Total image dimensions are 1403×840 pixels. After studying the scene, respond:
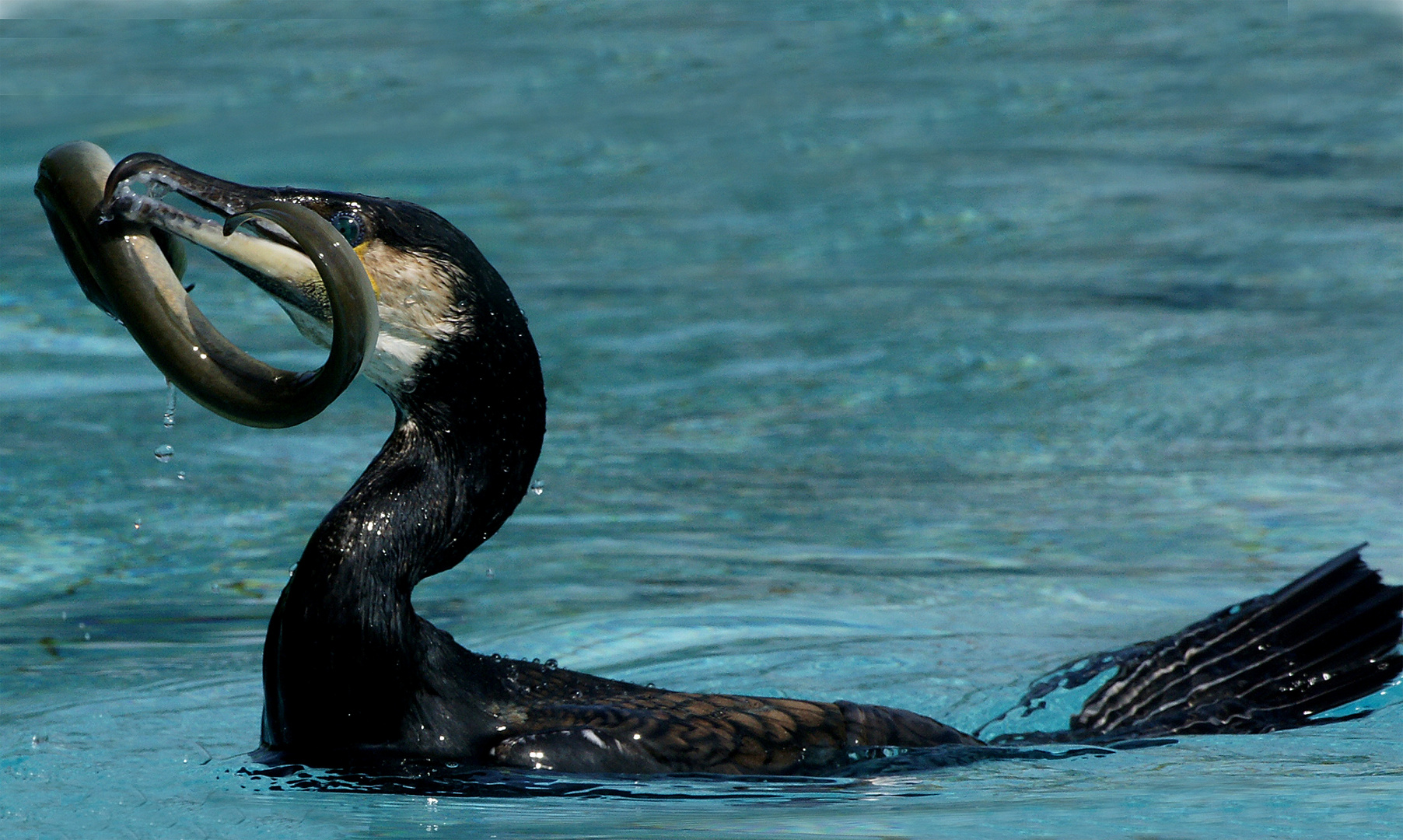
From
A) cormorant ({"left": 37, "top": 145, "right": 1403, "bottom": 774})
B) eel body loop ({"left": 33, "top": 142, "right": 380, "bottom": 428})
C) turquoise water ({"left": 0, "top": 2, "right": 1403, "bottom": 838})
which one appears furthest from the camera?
turquoise water ({"left": 0, "top": 2, "right": 1403, "bottom": 838})

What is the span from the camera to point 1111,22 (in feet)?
51.1

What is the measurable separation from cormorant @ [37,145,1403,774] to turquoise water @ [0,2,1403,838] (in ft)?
0.48

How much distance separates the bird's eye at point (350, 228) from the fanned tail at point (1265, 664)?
1904 millimetres

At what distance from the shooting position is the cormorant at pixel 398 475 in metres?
3.49

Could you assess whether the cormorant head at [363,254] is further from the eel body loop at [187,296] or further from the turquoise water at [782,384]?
the turquoise water at [782,384]

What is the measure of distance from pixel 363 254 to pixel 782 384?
4540 mm

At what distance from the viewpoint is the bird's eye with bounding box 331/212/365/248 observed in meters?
3.66

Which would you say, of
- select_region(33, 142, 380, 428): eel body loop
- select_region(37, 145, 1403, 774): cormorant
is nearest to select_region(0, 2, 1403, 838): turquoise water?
select_region(37, 145, 1403, 774): cormorant

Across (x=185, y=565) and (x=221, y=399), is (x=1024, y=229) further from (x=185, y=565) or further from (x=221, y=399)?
(x=221, y=399)

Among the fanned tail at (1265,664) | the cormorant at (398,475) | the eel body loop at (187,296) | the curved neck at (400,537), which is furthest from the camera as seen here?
the fanned tail at (1265,664)

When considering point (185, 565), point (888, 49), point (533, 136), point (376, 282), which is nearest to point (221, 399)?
point (376, 282)

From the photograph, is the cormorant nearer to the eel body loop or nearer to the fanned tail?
the eel body loop

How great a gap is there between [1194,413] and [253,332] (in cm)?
395

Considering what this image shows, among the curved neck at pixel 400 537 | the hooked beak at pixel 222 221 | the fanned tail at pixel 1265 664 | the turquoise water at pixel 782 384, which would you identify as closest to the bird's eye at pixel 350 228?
the hooked beak at pixel 222 221
